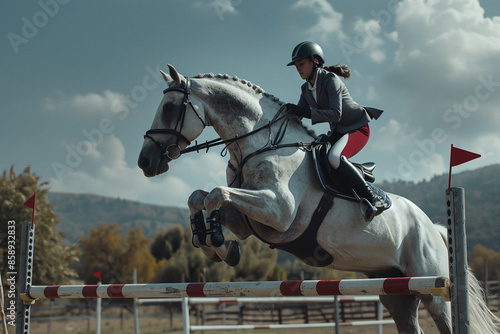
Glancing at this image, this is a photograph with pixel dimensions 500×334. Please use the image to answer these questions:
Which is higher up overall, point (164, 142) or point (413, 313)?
point (164, 142)

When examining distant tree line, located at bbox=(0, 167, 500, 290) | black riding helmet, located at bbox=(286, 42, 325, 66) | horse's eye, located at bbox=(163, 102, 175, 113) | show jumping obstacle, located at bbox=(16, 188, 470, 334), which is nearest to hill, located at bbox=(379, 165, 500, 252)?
distant tree line, located at bbox=(0, 167, 500, 290)

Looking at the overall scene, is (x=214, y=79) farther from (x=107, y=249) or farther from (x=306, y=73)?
(x=107, y=249)

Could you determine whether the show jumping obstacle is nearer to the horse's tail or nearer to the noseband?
the noseband

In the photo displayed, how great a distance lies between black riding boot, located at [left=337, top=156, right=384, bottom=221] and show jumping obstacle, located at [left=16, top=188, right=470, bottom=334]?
829 millimetres

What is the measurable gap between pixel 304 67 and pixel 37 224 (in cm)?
1507

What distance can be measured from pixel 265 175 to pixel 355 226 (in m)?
0.73

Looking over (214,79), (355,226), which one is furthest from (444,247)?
(214,79)

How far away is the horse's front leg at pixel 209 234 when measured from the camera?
3.24m

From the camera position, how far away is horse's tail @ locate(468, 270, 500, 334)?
156 inches

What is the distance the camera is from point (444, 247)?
164 inches

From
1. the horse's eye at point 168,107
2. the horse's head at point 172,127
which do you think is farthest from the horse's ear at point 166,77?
the horse's eye at point 168,107

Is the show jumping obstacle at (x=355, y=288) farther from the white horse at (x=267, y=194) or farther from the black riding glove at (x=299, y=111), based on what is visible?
the black riding glove at (x=299, y=111)

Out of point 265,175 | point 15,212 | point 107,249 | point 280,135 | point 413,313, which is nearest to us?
point 265,175

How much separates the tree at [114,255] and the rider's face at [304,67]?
35.7m
